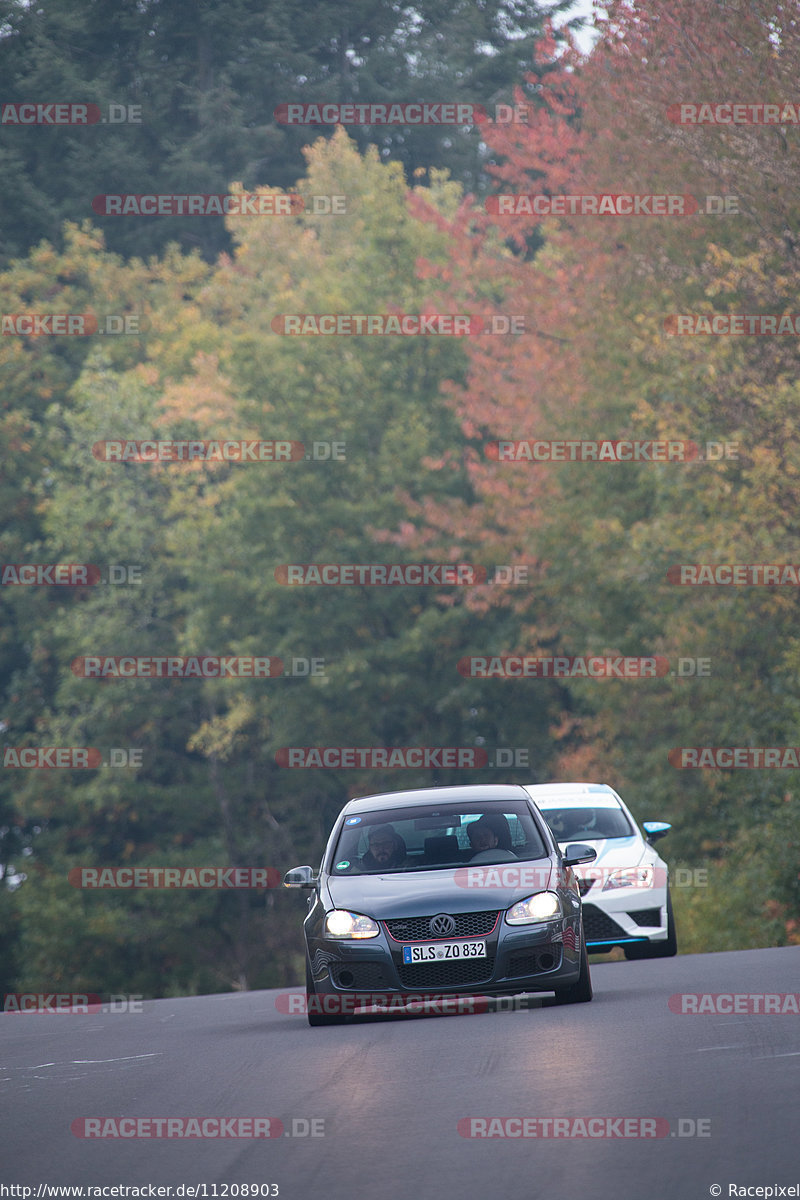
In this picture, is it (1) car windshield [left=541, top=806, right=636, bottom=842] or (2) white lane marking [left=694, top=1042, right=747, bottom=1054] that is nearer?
(2) white lane marking [left=694, top=1042, right=747, bottom=1054]

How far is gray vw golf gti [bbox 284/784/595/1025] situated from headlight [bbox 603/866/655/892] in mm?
4154

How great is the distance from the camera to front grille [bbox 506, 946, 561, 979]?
12.6m

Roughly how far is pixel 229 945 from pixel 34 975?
5.22 m

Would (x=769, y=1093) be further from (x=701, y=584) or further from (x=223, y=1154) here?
(x=701, y=584)

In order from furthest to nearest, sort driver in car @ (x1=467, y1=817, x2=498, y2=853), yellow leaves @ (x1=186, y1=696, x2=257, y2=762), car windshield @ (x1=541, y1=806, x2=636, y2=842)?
yellow leaves @ (x1=186, y1=696, x2=257, y2=762), car windshield @ (x1=541, y1=806, x2=636, y2=842), driver in car @ (x1=467, y1=817, x2=498, y2=853)

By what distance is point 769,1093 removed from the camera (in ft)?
29.1

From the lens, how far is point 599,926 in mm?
17922

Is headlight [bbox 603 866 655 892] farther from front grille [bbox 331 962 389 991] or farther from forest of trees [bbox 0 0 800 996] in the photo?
forest of trees [bbox 0 0 800 996]

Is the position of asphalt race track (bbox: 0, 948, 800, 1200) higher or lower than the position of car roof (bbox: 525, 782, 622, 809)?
higher

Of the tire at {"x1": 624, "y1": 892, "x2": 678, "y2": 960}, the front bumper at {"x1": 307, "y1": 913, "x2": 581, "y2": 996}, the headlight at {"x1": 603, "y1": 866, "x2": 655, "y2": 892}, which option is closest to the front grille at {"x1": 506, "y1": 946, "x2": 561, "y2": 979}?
the front bumper at {"x1": 307, "y1": 913, "x2": 581, "y2": 996}

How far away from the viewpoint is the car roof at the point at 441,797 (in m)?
14.1

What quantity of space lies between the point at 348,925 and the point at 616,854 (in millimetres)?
Result: 6055

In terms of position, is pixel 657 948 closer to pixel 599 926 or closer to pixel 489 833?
pixel 599 926

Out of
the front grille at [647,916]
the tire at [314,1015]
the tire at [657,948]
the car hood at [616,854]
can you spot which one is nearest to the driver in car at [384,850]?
the tire at [314,1015]
